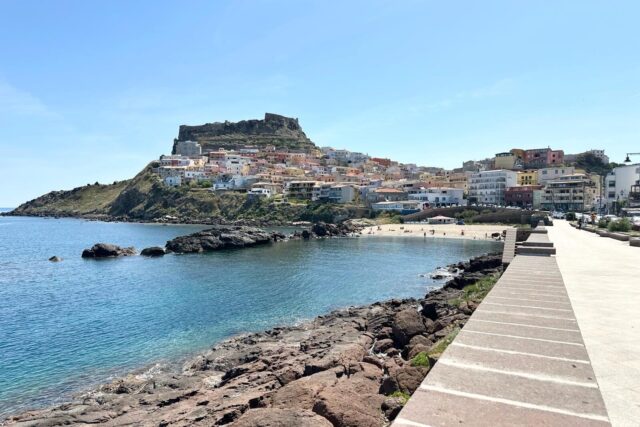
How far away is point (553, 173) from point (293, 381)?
375 feet

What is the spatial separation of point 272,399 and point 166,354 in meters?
12.0

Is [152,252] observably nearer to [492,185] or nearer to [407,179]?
[492,185]

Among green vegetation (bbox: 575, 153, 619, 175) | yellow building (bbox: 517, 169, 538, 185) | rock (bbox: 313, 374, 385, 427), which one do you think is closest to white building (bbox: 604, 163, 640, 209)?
yellow building (bbox: 517, 169, 538, 185)

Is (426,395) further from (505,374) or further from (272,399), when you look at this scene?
(272,399)

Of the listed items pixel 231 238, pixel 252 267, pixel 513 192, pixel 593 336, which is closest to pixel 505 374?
pixel 593 336

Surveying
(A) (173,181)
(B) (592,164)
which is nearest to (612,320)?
(A) (173,181)

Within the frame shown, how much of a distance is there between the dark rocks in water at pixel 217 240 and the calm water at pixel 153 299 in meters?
4.66

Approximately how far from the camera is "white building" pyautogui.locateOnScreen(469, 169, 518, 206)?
104750mm

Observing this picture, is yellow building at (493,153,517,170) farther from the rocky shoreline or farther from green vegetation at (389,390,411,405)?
green vegetation at (389,390,411,405)

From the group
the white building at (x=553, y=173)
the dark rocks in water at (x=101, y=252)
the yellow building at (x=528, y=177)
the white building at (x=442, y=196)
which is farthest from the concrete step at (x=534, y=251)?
the yellow building at (x=528, y=177)

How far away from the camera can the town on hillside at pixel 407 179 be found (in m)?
92.1

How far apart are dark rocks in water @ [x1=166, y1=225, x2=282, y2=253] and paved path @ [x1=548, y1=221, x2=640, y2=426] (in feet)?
161

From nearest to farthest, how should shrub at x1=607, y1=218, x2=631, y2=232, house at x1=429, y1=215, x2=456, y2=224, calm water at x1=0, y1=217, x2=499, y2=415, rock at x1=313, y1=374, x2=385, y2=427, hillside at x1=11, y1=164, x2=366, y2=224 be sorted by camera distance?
rock at x1=313, y1=374, x2=385, y2=427 → calm water at x1=0, y1=217, x2=499, y2=415 → shrub at x1=607, y1=218, x2=631, y2=232 → house at x1=429, y1=215, x2=456, y2=224 → hillside at x1=11, y1=164, x2=366, y2=224

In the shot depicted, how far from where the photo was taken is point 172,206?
13400 cm
